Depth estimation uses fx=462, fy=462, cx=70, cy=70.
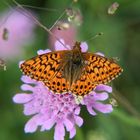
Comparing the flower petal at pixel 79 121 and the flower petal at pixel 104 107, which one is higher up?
the flower petal at pixel 104 107

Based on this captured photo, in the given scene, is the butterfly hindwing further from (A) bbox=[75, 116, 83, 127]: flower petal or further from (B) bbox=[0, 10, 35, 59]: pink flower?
(B) bbox=[0, 10, 35, 59]: pink flower

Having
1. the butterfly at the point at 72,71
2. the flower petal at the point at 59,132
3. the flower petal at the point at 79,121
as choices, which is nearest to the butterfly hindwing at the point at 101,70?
the butterfly at the point at 72,71

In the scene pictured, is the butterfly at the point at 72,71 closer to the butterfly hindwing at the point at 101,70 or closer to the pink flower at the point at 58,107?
the butterfly hindwing at the point at 101,70

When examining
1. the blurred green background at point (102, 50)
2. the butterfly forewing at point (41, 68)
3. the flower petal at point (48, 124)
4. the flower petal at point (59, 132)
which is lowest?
the flower petal at point (59, 132)

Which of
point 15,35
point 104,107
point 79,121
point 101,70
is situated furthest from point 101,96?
point 15,35

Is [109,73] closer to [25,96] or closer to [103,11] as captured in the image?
[25,96]

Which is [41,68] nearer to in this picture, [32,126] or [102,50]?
[32,126]

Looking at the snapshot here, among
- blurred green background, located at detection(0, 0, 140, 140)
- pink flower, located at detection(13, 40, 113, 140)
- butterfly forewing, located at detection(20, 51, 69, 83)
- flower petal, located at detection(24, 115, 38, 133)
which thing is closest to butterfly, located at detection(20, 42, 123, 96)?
butterfly forewing, located at detection(20, 51, 69, 83)
